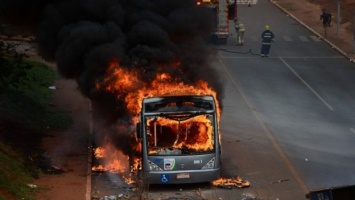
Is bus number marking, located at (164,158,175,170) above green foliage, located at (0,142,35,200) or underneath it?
above

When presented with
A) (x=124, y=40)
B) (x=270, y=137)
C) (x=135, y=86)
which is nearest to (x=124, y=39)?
(x=124, y=40)

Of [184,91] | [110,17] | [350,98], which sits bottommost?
[350,98]

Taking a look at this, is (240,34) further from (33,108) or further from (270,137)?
(270,137)

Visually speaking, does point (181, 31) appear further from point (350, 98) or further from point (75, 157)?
point (350, 98)

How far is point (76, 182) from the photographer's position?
66.6 feet

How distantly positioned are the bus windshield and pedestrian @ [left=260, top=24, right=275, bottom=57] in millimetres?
19444

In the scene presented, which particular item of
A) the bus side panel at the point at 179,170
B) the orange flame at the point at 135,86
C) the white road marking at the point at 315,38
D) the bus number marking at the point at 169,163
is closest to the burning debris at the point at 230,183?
the bus side panel at the point at 179,170

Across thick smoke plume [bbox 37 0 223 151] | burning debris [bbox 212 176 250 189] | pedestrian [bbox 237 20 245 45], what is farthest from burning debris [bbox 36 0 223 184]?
pedestrian [bbox 237 20 245 45]

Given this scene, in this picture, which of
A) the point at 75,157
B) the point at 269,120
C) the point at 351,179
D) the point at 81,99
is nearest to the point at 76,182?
the point at 75,157

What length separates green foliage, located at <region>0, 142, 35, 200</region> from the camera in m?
18.4

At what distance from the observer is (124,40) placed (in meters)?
21.6

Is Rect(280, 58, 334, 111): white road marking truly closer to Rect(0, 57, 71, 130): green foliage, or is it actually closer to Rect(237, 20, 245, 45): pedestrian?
Rect(237, 20, 245, 45): pedestrian

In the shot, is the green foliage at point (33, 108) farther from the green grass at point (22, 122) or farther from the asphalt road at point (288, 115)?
the asphalt road at point (288, 115)

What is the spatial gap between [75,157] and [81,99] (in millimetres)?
8301
